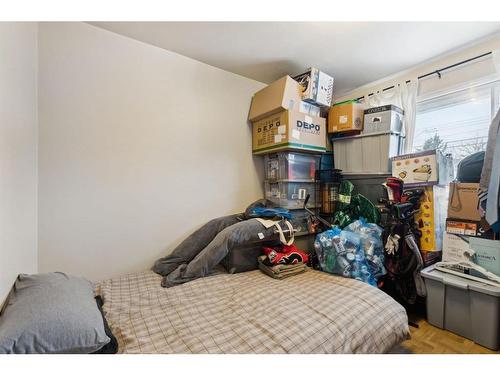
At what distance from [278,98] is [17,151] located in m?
1.96

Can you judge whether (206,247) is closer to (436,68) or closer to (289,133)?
(289,133)

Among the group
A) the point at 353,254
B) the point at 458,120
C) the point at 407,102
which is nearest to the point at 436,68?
the point at 407,102

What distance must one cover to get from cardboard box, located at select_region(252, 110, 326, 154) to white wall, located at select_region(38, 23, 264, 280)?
331 mm

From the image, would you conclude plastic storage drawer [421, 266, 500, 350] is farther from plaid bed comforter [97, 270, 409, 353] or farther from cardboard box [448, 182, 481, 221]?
plaid bed comforter [97, 270, 409, 353]

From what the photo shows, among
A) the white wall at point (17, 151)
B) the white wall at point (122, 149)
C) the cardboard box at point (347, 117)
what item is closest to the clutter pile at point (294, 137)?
the cardboard box at point (347, 117)

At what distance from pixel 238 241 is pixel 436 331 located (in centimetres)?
165

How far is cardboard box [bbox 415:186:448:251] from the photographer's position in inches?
74.9

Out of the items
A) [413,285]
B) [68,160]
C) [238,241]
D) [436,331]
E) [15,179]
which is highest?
[68,160]

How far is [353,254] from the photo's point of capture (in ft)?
5.73

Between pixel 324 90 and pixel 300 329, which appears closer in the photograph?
pixel 300 329

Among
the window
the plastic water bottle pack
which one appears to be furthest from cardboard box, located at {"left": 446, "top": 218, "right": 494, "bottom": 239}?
the window
